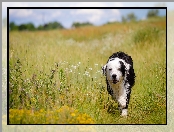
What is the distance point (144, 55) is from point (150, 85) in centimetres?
40

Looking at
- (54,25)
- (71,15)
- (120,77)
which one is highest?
(71,15)

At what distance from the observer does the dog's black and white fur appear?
26.9 feet

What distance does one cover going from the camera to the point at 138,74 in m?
8.55

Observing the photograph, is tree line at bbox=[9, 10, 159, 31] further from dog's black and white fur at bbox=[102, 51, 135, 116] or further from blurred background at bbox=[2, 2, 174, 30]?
dog's black and white fur at bbox=[102, 51, 135, 116]

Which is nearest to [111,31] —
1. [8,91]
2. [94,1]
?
[94,1]

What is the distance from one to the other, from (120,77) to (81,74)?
0.61m

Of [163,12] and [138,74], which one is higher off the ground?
[163,12]

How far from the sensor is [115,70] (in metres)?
8.17

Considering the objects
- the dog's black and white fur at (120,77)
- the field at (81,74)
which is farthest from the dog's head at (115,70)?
the field at (81,74)

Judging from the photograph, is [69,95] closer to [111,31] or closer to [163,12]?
[111,31]

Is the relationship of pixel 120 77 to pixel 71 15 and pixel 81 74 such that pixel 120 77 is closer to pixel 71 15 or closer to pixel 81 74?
pixel 81 74

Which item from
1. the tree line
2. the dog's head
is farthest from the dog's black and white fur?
the tree line

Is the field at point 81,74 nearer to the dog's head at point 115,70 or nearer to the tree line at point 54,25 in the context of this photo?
the tree line at point 54,25

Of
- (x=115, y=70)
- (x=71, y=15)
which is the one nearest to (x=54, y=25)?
(x=71, y=15)
